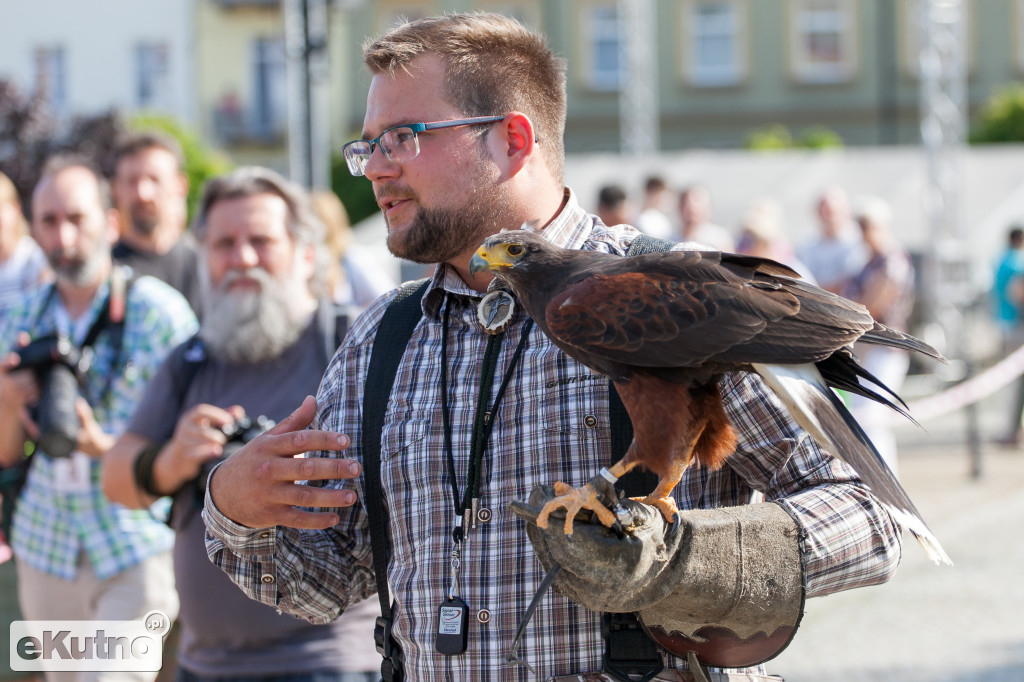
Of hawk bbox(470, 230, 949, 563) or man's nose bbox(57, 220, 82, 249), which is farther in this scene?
man's nose bbox(57, 220, 82, 249)

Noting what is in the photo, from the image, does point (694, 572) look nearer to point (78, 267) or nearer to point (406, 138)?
point (406, 138)

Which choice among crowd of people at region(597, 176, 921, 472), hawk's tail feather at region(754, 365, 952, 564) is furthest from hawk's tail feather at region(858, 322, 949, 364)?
crowd of people at region(597, 176, 921, 472)

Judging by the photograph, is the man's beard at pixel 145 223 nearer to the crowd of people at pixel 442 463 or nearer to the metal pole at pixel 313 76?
the crowd of people at pixel 442 463

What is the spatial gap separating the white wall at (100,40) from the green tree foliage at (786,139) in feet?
54.7

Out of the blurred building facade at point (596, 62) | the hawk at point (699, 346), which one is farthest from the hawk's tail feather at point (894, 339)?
the blurred building facade at point (596, 62)

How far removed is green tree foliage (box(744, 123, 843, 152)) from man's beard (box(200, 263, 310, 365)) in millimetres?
23703

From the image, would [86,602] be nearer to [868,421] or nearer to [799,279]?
[799,279]

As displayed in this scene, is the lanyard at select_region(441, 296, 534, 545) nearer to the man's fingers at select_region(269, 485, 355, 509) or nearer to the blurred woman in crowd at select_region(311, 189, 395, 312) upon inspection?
the man's fingers at select_region(269, 485, 355, 509)

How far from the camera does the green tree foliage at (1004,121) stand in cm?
2652

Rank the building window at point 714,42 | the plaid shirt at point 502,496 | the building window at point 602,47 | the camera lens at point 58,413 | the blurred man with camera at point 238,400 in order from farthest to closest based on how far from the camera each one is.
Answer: the building window at point 602,47, the building window at point 714,42, the camera lens at point 58,413, the blurred man with camera at point 238,400, the plaid shirt at point 502,496

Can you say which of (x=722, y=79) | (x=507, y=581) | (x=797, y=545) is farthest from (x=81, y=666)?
(x=722, y=79)

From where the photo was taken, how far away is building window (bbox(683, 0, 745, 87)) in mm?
32188

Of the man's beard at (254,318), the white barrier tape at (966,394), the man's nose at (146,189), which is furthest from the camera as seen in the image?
the white barrier tape at (966,394)

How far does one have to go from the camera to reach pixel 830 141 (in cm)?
2786
